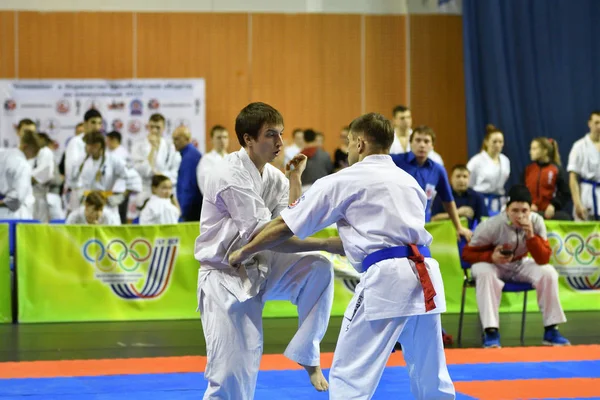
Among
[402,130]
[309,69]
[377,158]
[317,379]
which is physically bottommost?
[317,379]

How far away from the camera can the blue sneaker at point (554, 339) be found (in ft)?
22.5

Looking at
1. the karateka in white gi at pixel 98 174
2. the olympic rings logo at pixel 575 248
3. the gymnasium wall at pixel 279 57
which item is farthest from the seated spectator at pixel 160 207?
the gymnasium wall at pixel 279 57

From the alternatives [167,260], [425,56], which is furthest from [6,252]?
[425,56]

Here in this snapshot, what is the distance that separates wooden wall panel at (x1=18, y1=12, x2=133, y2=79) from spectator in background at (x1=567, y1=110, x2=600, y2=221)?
7.05m

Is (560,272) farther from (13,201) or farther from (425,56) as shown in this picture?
(425,56)

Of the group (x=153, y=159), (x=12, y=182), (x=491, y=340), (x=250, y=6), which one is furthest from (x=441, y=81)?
(x=491, y=340)

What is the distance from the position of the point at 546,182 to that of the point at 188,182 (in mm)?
3705

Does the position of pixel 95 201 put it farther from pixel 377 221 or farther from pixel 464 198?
pixel 377 221

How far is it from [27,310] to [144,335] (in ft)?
4.39

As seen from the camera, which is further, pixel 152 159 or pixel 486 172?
pixel 152 159

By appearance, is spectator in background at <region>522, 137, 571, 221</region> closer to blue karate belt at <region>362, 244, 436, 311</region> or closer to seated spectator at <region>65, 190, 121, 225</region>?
seated spectator at <region>65, 190, 121, 225</region>

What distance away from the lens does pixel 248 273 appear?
161 inches

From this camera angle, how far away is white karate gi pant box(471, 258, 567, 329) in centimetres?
691

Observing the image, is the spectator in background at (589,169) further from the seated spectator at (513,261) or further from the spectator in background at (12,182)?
the spectator in background at (12,182)
